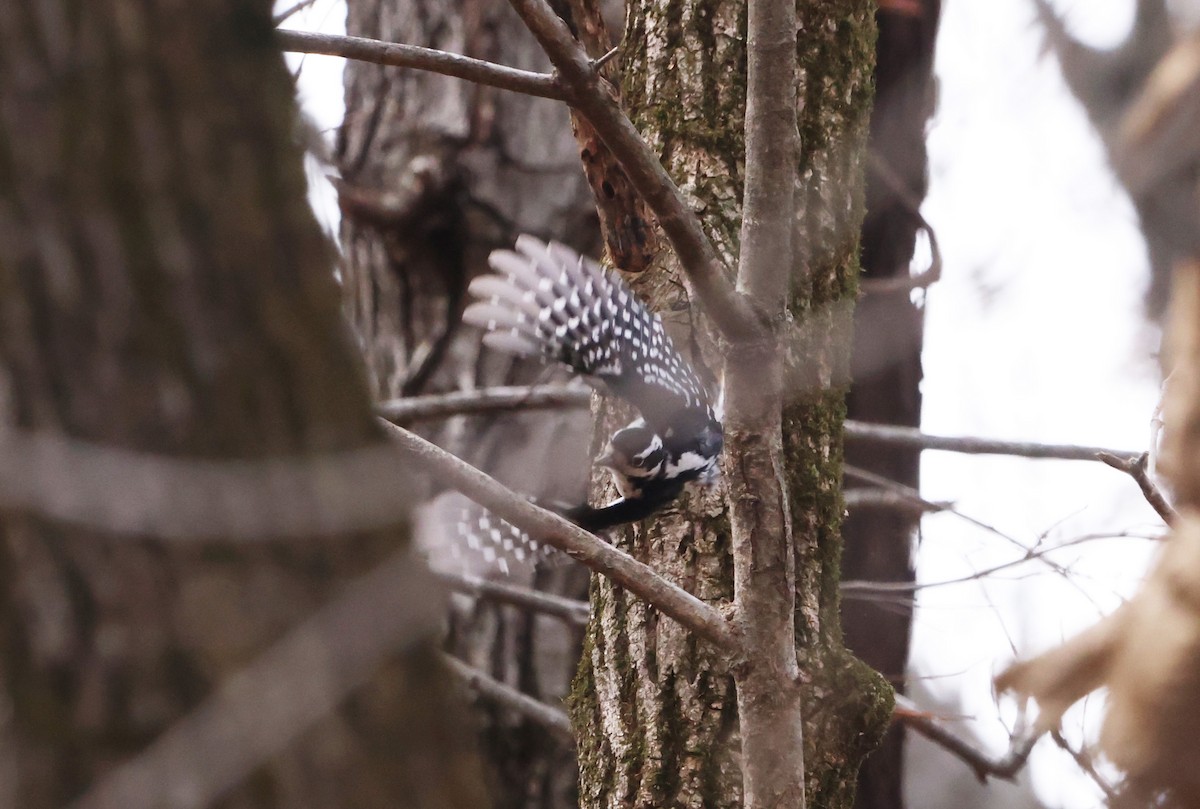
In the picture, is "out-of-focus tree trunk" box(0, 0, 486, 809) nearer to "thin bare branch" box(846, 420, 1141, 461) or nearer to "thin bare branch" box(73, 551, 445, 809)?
"thin bare branch" box(73, 551, 445, 809)

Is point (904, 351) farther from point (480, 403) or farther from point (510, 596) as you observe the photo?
point (510, 596)

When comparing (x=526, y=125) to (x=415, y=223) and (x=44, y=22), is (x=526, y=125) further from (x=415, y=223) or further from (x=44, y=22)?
(x=44, y=22)

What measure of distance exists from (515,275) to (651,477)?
0.67 meters

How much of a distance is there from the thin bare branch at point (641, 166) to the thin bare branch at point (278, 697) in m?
1.18

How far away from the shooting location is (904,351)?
4.13 meters

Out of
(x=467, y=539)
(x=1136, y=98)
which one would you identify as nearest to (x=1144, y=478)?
(x=467, y=539)

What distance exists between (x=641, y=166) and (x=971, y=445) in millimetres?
1752

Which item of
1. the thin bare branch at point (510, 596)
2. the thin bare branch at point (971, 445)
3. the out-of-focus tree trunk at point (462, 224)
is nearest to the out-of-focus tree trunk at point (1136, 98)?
the out-of-focus tree trunk at point (462, 224)

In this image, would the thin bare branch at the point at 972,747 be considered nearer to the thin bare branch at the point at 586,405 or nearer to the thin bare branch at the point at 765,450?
the thin bare branch at the point at 586,405

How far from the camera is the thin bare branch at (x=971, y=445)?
341 centimetres

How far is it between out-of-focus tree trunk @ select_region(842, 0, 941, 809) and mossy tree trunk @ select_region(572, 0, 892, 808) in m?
1.21

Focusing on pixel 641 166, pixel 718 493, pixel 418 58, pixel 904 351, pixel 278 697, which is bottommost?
pixel 718 493

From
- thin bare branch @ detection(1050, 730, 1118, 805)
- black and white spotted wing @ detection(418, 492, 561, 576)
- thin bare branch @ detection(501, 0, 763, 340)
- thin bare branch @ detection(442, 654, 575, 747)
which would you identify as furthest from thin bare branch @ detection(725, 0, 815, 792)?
thin bare branch @ detection(442, 654, 575, 747)

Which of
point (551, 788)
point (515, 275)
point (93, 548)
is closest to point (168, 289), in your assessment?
point (93, 548)
